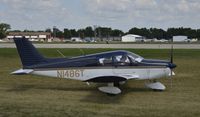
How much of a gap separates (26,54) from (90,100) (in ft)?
12.8

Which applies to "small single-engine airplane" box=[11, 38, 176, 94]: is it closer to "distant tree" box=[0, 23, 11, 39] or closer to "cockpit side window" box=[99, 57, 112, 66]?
"cockpit side window" box=[99, 57, 112, 66]

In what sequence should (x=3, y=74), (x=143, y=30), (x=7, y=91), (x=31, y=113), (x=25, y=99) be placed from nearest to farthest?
(x=31, y=113)
(x=25, y=99)
(x=7, y=91)
(x=3, y=74)
(x=143, y=30)

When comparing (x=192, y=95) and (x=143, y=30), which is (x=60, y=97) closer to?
(x=192, y=95)

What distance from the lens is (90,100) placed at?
40.1ft

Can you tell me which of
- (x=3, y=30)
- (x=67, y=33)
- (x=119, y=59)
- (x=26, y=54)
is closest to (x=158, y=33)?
(x=67, y=33)

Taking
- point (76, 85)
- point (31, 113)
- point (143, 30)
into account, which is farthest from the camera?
point (143, 30)

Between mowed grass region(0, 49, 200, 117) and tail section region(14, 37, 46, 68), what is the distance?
104 cm

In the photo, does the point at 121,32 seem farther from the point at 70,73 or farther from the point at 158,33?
the point at 70,73

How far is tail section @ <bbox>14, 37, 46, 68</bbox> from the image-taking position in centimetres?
1472

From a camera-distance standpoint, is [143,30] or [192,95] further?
[143,30]

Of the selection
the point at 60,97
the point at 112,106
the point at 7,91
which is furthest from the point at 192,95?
the point at 7,91

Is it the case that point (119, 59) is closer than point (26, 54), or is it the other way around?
point (119, 59)

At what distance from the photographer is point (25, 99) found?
12289 millimetres

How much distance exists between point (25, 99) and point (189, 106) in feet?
16.8
